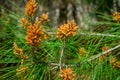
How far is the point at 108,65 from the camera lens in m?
1.26

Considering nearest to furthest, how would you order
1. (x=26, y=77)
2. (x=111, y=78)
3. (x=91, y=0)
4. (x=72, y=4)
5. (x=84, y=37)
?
(x=26, y=77) < (x=111, y=78) < (x=84, y=37) < (x=91, y=0) < (x=72, y=4)

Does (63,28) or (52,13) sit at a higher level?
(63,28)

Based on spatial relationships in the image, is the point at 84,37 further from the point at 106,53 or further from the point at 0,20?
the point at 0,20

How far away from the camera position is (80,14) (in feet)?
10.8

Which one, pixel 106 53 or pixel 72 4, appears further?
pixel 72 4

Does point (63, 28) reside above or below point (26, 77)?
above

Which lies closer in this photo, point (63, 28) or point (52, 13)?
point (63, 28)

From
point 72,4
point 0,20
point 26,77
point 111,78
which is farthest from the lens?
point 72,4

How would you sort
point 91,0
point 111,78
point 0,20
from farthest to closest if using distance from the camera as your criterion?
1. point 91,0
2. point 0,20
3. point 111,78

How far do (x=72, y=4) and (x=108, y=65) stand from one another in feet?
6.85

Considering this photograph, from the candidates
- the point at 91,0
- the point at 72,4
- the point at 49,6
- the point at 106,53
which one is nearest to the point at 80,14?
the point at 72,4

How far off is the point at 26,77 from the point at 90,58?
0.25 meters

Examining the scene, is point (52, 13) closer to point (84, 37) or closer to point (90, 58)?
point (84, 37)

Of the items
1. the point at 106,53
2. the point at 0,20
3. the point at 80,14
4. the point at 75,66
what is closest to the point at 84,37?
the point at 106,53
